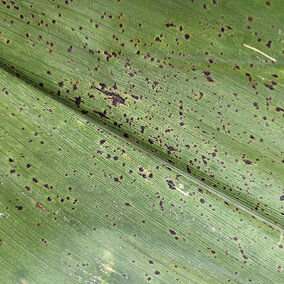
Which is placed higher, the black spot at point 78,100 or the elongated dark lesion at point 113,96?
the elongated dark lesion at point 113,96

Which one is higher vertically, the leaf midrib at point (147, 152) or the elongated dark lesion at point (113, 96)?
the elongated dark lesion at point (113, 96)

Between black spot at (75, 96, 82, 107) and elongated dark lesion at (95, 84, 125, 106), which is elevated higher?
elongated dark lesion at (95, 84, 125, 106)

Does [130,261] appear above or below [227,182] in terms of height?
below

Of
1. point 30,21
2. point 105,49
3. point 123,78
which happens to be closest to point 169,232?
point 123,78

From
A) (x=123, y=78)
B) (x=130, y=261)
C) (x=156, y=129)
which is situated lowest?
(x=130, y=261)

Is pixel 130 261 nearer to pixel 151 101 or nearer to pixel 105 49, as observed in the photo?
pixel 151 101

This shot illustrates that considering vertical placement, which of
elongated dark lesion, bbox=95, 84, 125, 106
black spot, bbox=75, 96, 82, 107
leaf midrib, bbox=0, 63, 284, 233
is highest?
elongated dark lesion, bbox=95, 84, 125, 106

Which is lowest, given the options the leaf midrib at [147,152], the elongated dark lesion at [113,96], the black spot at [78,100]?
the leaf midrib at [147,152]
